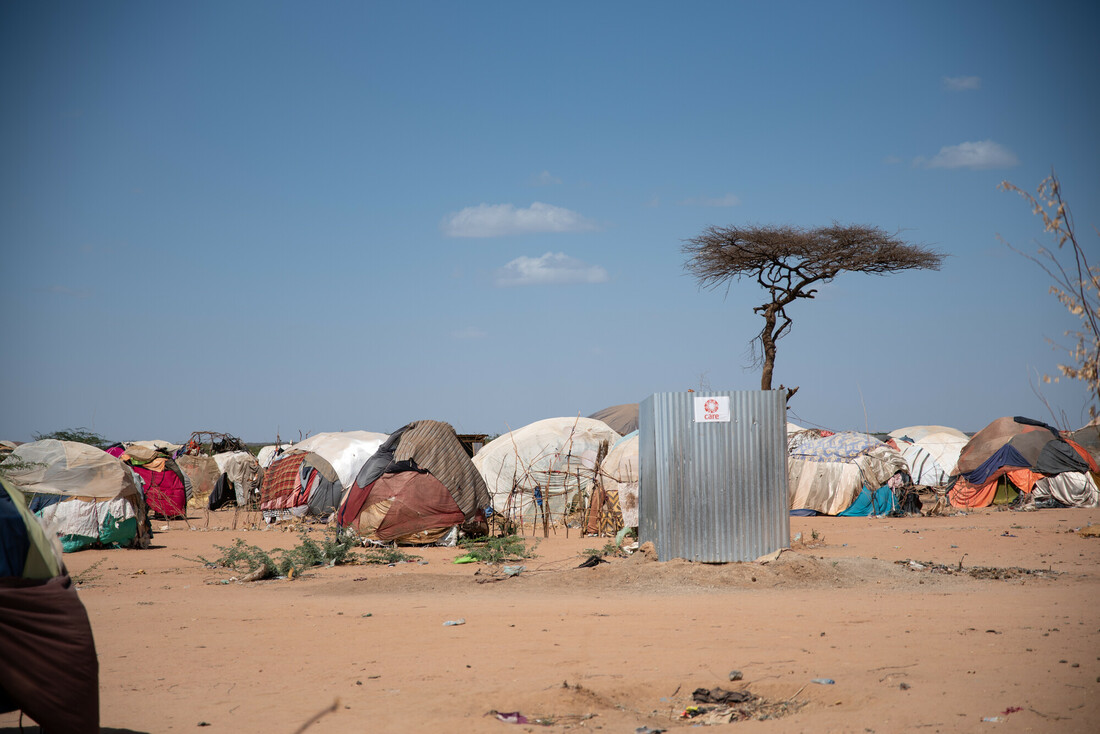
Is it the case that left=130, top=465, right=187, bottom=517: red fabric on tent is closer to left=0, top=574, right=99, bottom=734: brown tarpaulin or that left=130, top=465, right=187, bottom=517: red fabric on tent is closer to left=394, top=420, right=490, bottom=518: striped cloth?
left=394, top=420, right=490, bottom=518: striped cloth

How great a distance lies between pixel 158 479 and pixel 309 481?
4440mm

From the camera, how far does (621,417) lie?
5016cm

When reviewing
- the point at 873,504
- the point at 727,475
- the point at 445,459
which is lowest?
the point at 873,504

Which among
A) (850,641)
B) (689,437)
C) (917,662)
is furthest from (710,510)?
(917,662)

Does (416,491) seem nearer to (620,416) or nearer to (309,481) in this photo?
(309,481)

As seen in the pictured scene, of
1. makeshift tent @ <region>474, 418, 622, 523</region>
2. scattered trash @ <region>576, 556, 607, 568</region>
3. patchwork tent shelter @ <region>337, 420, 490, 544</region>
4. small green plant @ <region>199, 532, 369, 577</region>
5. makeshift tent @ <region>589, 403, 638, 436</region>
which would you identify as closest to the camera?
scattered trash @ <region>576, 556, 607, 568</region>

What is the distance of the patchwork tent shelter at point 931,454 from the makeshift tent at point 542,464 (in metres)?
9.86

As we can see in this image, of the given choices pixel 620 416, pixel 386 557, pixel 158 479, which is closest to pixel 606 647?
pixel 386 557

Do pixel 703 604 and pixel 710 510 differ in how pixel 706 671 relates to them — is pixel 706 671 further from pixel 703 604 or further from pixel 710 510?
pixel 710 510

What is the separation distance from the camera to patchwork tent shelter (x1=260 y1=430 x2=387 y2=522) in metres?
26.9

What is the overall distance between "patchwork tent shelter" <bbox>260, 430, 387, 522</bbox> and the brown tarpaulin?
22.3 meters

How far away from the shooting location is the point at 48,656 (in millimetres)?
4320

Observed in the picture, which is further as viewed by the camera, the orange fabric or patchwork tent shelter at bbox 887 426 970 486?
patchwork tent shelter at bbox 887 426 970 486

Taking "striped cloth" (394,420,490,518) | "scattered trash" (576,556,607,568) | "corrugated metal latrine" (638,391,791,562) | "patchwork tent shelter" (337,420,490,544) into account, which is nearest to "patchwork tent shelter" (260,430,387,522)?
"striped cloth" (394,420,490,518)
